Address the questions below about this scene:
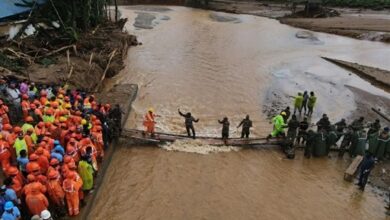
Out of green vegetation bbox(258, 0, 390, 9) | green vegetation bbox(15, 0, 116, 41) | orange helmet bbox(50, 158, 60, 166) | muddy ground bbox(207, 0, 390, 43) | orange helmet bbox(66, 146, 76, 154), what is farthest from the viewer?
green vegetation bbox(258, 0, 390, 9)

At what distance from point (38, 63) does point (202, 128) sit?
9.92 m

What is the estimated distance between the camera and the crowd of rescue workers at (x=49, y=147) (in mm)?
9320

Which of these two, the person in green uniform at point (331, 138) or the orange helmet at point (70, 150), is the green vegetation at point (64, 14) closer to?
the orange helmet at point (70, 150)

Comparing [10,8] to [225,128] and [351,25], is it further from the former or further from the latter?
[351,25]

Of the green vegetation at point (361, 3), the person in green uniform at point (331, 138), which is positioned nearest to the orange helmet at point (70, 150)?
the person in green uniform at point (331, 138)

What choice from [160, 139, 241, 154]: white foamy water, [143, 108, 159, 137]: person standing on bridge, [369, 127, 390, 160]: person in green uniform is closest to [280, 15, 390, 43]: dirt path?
[369, 127, 390, 160]: person in green uniform

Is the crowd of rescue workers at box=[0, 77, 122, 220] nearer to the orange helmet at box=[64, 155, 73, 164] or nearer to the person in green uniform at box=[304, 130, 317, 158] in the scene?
the orange helmet at box=[64, 155, 73, 164]

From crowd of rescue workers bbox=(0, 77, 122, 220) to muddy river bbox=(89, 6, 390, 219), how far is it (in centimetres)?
133

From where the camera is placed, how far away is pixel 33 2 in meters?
25.1

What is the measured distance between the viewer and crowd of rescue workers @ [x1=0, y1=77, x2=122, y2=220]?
9.32 meters

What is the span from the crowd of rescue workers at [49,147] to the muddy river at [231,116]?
4.37 feet

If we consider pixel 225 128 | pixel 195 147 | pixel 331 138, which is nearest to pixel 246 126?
Result: pixel 225 128

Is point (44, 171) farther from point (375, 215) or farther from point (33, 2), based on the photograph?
point (33, 2)

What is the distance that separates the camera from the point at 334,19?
43.5m
